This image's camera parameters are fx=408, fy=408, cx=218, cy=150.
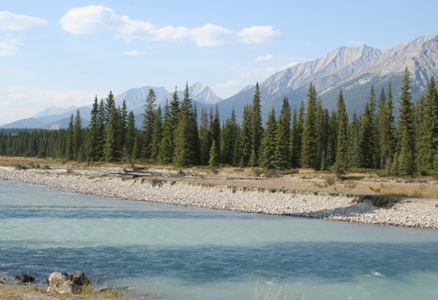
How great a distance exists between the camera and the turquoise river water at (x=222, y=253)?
43.4ft

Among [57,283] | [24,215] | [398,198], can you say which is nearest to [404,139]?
→ [398,198]

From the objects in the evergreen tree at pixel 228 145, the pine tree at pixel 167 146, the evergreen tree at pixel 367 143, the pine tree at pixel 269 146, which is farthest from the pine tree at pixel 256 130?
the evergreen tree at pixel 367 143

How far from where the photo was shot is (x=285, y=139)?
232ft

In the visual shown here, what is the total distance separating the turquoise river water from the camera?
43.4ft

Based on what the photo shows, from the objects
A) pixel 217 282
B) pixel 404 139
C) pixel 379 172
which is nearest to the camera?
pixel 217 282

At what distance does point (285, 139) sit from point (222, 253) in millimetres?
54602

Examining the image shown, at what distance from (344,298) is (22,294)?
9043 mm

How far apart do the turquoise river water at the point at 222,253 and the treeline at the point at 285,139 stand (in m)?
34.8

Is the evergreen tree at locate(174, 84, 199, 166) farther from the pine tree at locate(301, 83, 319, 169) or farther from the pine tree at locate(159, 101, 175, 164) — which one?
the pine tree at locate(301, 83, 319, 169)

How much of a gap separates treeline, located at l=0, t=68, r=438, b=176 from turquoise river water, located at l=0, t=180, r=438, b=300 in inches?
1371

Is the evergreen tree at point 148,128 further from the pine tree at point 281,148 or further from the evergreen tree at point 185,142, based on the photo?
the pine tree at point 281,148

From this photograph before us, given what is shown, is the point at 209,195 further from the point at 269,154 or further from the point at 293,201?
the point at 269,154

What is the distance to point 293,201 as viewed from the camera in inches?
1304

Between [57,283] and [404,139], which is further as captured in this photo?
[404,139]
